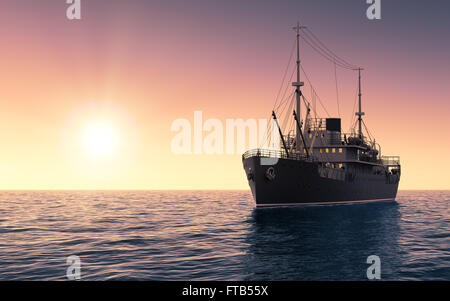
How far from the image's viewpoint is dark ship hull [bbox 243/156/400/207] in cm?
4134

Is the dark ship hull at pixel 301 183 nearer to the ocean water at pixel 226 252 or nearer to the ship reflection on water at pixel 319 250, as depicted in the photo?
the ship reflection on water at pixel 319 250

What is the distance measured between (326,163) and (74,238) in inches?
1728

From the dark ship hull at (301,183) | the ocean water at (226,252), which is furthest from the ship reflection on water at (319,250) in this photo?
the dark ship hull at (301,183)

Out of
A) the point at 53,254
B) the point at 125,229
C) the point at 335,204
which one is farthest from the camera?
the point at 335,204

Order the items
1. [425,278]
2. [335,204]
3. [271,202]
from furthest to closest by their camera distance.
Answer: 1. [335,204]
2. [271,202]
3. [425,278]

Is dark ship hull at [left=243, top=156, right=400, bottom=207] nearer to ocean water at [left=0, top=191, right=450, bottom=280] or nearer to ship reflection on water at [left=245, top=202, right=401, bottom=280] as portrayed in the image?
ship reflection on water at [left=245, top=202, right=401, bottom=280]

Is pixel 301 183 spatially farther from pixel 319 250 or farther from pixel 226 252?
pixel 226 252

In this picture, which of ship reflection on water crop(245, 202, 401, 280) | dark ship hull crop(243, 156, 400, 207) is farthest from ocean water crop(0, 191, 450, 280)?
dark ship hull crop(243, 156, 400, 207)

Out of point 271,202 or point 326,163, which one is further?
point 326,163

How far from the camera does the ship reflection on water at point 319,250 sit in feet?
43.3
